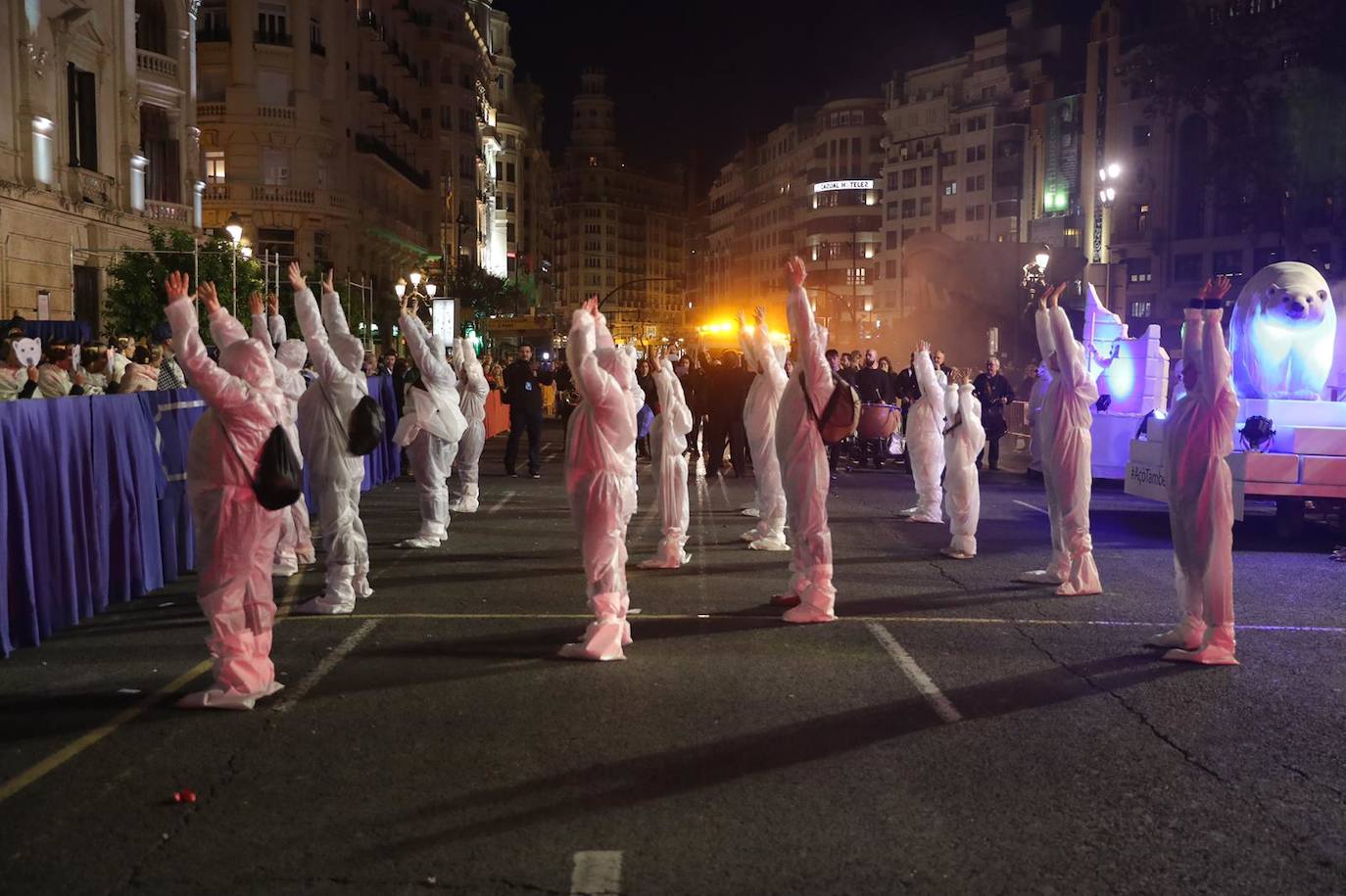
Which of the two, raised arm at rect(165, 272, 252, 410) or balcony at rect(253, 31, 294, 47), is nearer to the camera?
raised arm at rect(165, 272, 252, 410)

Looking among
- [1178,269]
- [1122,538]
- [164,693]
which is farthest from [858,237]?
[164,693]

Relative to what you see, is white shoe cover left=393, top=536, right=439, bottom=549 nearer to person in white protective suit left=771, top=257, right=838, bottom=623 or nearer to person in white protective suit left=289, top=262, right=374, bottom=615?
person in white protective suit left=289, top=262, right=374, bottom=615

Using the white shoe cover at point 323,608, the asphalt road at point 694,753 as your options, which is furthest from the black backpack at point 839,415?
the white shoe cover at point 323,608

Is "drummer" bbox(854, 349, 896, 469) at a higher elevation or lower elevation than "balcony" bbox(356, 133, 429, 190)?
lower

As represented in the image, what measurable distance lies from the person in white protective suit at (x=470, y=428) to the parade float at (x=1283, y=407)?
7448mm

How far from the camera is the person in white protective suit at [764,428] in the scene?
12000 mm

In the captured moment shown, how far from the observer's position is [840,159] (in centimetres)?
12194

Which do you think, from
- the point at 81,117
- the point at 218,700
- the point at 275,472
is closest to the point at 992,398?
the point at 275,472

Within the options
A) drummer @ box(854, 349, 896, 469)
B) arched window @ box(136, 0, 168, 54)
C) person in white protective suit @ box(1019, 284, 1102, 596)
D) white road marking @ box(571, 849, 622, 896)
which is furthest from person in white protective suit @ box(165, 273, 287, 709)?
arched window @ box(136, 0, 168, 54)

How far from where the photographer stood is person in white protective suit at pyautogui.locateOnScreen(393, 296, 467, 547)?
11.6m

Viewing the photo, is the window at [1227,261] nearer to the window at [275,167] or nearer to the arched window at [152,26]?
the window at [275,167]

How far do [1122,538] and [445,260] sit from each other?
174 ft

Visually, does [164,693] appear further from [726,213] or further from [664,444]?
[726,213]

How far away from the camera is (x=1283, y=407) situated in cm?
1280
